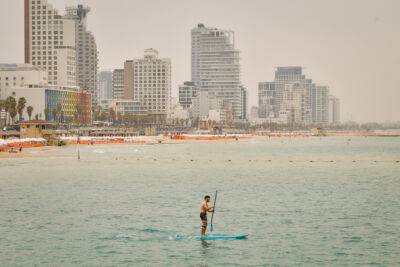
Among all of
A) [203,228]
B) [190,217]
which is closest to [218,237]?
[203,228]

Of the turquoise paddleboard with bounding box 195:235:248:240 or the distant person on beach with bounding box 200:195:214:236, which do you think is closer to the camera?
the distant person on beach with bounding box 200:195:214:236

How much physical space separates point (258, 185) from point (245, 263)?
156 ft

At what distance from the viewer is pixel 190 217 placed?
61.7 meters

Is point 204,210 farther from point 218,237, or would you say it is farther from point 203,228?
point 218,237

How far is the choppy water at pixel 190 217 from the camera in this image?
4678 centimetres

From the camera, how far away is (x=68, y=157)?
476ft

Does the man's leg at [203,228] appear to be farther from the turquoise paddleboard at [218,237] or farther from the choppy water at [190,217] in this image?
the choppy water at [190,217]

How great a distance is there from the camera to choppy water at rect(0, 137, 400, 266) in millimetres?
46781

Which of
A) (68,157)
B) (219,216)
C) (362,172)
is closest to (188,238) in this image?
(219,216)

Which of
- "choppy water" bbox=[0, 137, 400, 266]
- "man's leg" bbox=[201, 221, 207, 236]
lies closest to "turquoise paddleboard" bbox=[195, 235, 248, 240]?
"man's leg" bbox=[201, 221, 207, 236]

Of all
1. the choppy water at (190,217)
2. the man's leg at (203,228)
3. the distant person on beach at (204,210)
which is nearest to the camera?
the choppy water at (190,217)

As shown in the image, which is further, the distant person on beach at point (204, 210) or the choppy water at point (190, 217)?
the distant person on beach at point (204, 210)

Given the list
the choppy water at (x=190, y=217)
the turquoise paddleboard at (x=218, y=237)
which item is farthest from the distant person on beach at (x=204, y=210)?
the choppy water at (x=190, y=217)

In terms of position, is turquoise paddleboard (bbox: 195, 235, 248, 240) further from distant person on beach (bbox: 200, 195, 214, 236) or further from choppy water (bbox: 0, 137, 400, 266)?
choppy water (bbox: 0, 137, 400, 266)
